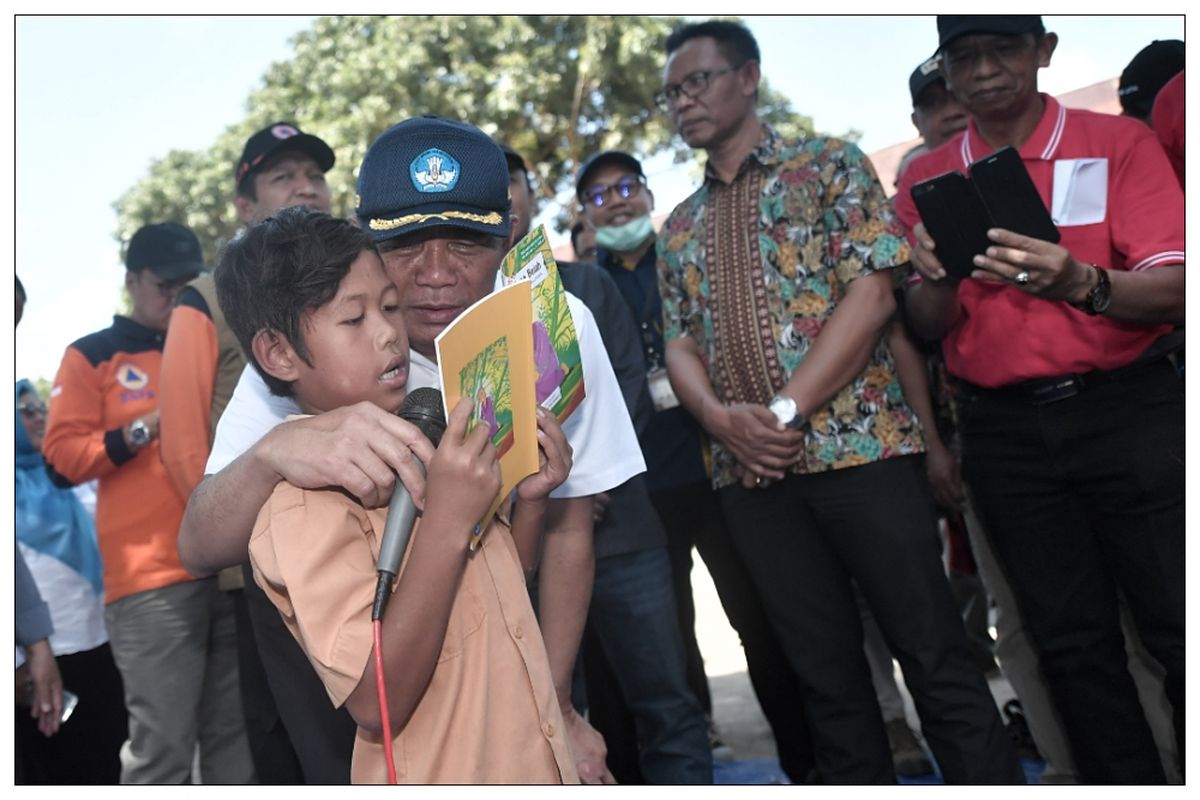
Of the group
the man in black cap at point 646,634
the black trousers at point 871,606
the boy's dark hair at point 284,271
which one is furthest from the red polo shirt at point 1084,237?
the boy's dark hair at point 284,271

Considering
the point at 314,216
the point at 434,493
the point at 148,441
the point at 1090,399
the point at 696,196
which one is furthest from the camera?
the point at 148,441

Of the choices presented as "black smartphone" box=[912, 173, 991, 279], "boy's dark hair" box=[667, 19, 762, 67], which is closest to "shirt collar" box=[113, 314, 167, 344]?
"boy's dark hair" box=[667, 19, 762, 67]

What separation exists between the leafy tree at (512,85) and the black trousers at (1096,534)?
12.5 meters

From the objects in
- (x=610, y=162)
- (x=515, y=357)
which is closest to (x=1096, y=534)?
(x=515, y=357)

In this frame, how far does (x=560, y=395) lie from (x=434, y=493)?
48 centimetres

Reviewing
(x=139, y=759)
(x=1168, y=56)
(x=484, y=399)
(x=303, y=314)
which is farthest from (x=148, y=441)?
(x=1168, y=56)

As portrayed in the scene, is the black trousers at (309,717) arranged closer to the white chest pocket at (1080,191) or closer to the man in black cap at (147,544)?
the man in black cap at (147,544)

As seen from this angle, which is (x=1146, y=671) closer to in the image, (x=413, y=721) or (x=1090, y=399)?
(x=1090, y=399)

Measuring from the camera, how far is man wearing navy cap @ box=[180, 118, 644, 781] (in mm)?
1906

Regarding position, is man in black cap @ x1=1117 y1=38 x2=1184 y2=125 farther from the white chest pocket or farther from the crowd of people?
the white chest pocket

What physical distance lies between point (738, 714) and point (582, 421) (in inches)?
123

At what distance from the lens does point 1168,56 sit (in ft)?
11.4

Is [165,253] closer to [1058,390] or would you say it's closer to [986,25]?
[986,25]

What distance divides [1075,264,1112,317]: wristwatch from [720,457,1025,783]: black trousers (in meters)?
0.64
